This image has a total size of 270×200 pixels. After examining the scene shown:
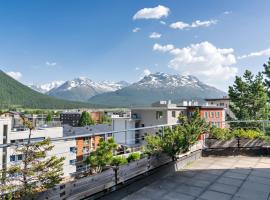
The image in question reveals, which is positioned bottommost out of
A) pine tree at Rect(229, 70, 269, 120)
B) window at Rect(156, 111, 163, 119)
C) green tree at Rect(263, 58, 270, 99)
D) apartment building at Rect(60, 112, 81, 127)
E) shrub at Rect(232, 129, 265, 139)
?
apartment building at Rect(60, 112, 81, 127)

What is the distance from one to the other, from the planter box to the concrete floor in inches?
32.5

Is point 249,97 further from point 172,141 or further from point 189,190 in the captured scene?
point 189,190

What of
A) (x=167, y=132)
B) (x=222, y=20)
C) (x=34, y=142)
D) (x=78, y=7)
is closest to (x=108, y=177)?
(x=34, y=142)

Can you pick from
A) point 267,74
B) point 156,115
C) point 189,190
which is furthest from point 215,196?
point 156,115

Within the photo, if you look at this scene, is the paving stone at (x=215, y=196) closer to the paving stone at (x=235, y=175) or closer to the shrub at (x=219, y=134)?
the paving stone at (x=235, y=175)

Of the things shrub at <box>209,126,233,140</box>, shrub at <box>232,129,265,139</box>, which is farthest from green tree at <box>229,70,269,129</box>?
shrub at <box>209,126,233,140</box>

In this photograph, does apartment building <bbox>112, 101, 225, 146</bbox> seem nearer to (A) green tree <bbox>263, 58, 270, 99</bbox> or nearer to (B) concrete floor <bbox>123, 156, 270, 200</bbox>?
(A) green tree <bbox>263, 58, 270, 99</bbox>

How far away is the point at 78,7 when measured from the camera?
1831 cm

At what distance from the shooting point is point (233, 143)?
7.23 meters

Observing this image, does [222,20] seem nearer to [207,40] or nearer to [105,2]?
[207,40]

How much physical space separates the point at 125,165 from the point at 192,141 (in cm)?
193

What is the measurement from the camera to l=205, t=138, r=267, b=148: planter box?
23.4 ft

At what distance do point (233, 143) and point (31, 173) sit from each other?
598 centimetres

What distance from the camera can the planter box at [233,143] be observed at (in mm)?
7129
